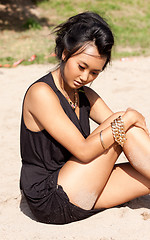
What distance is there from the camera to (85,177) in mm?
2779

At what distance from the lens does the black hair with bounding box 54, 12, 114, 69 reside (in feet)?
8.95

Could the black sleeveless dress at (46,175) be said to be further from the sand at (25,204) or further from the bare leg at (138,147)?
the bare leg at (138,147)

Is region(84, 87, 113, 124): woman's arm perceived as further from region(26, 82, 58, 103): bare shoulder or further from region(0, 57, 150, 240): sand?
Result: region(26, 82, 58, 103): bare shoulder

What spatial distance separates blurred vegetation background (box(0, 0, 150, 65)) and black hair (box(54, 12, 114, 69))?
16.0ft

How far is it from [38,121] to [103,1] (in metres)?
10.8

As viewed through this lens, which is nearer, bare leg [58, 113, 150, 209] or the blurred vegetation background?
bare leg [58, 113, 150, 209]

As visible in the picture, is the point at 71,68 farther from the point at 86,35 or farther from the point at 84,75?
the point at 86,35

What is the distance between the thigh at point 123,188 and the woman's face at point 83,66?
777 millimetres

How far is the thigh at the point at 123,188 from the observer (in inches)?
117

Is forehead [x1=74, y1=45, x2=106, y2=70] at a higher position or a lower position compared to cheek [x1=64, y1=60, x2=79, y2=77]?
higher

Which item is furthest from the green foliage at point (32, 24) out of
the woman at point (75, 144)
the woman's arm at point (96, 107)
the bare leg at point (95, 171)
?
the bare leg at point (95, 171)

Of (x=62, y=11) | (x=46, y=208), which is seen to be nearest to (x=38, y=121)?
(x=46, y=208)

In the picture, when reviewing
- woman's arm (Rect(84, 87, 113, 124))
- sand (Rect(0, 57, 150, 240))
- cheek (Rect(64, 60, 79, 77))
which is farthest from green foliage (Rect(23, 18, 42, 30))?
cheek (Rect(64, 60, 79, 77))

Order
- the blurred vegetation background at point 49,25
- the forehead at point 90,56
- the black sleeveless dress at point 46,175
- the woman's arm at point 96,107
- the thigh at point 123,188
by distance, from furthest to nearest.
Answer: the blurred vegetation background at point 49,25
the woman's arm at point 96,107
the thigh at point 123,188
the black sleeveless dress at point 46,175
the forehead at point 90,56
